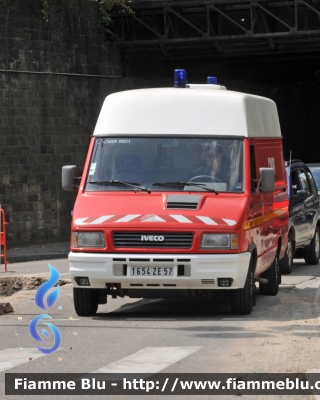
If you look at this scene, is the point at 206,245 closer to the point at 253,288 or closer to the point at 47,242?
the point at 253,288

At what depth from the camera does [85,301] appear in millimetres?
11844

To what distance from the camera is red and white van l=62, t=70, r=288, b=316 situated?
11203mm

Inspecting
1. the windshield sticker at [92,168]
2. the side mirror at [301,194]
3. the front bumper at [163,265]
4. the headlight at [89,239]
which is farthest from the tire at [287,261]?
the headlight at [89,239]

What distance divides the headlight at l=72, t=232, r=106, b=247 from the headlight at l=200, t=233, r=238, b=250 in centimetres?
108

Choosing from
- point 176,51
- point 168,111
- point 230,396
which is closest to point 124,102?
point 168,111

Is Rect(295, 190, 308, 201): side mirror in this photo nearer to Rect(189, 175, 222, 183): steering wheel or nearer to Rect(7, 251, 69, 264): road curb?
Rect(189, 175, 222, 183): steering wheel

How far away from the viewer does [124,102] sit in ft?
41.0

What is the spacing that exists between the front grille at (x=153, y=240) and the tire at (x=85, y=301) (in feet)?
2.71

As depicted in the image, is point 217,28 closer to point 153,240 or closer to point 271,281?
point 271,281

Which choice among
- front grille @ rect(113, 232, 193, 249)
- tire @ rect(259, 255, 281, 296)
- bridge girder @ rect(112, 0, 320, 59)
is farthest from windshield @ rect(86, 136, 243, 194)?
bridge girder @ rect(112, 0, 320, 59)

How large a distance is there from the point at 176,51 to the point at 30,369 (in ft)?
77.3

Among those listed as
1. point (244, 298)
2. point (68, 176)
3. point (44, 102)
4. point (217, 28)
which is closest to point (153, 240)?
point (244, 298)

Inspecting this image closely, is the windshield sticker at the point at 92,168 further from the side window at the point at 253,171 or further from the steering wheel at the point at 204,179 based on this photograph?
the side window at the point at 253,171

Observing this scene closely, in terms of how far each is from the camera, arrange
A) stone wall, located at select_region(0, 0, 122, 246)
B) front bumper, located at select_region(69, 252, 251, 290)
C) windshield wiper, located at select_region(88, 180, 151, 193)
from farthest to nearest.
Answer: stone wall, located at select_region(0, 0, 122, 246)
windshield wiper, located at select_region(88, 180, 151, 193)
front bumper, located at select_region(69, 252, 251, 290)
